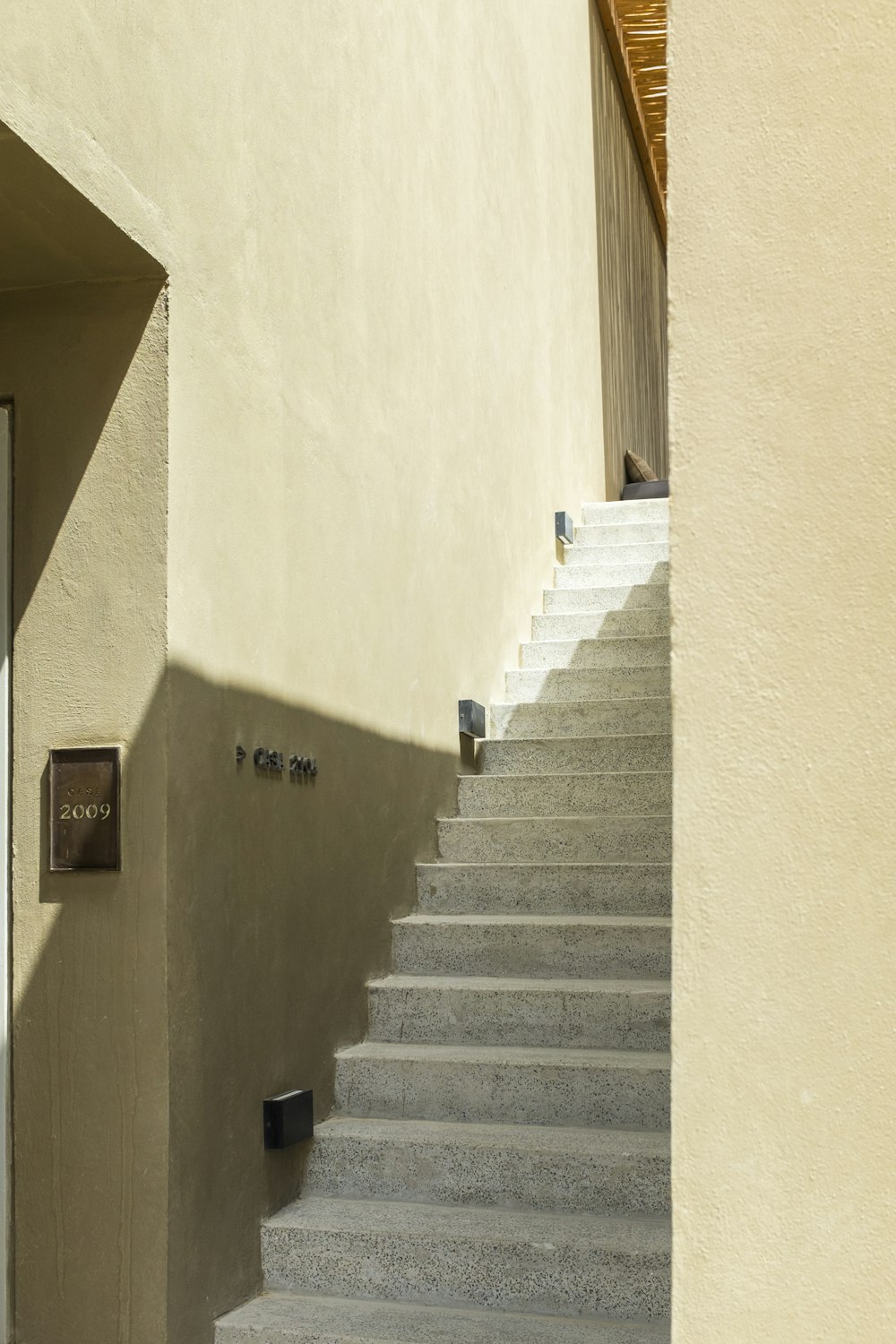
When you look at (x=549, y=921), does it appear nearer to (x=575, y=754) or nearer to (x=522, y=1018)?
(x=522, y=1018)

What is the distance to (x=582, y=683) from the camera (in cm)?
535

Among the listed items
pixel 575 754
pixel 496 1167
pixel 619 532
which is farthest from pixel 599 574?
pixel 496 1167

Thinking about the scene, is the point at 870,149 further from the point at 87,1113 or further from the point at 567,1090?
the point at 567,1090

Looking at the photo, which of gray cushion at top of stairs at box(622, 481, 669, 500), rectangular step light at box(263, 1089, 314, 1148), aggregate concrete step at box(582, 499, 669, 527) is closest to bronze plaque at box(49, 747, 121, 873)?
rectangular step light at box(263, 1089, 314, 1148)

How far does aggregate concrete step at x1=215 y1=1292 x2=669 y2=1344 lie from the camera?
271 cm

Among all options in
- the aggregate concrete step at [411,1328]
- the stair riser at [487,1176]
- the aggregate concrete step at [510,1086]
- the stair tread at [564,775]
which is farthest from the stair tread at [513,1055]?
the stair tread at [564,775]

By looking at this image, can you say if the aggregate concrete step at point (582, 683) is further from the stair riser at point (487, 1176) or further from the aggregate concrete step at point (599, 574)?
the stair riser at point (487, 1176)

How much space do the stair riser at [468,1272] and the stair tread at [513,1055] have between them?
0.54 meters

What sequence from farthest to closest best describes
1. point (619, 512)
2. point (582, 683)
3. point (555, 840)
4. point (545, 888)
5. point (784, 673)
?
point (619, 512), point (582, 683), point (555, 840), point (545, 888), point (784, 673)

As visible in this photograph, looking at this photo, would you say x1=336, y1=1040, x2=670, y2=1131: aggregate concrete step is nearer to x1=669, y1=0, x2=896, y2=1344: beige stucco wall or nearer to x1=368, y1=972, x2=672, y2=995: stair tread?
x1=368, y1=972, x2=672, y2=995: stair tread

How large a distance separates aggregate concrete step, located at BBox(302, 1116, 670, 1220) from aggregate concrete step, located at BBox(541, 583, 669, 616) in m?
2.98

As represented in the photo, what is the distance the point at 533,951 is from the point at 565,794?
848 mm

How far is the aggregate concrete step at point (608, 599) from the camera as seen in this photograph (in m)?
5.88

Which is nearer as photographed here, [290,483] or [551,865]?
[290,483]
